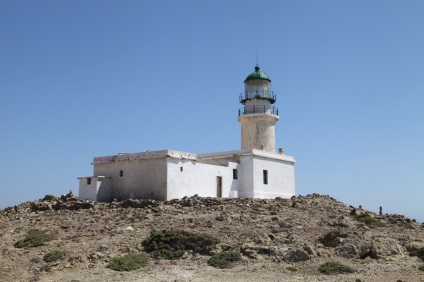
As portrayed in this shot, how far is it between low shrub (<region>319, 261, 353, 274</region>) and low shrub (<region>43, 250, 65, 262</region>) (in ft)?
30.4

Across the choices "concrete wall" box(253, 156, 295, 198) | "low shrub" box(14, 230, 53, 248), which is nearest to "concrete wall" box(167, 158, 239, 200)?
"concrete wall" box(253, 156, 295, 198)

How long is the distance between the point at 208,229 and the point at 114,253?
4.38 meters

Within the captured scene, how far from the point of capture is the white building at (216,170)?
26.4 metres

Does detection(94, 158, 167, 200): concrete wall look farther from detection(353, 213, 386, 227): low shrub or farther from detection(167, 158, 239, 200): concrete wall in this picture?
detection(353, 213, 386, 227): low shrub

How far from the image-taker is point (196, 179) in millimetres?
27453

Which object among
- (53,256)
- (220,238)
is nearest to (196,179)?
(220,238)

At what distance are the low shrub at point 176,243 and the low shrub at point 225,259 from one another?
0.91 metres

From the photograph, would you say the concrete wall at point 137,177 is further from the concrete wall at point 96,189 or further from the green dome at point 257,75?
the green dome at point 257,75

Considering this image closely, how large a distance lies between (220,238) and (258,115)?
1575 cm

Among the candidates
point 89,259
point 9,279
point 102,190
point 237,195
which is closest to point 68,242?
point 89,259

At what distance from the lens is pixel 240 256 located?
17.2 meters

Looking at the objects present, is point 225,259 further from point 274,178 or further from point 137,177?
point 274,178

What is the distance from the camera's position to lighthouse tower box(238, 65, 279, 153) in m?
33.7

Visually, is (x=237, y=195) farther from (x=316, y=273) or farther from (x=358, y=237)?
(x=316, y=273)
